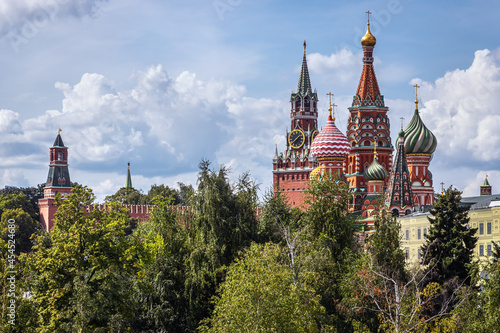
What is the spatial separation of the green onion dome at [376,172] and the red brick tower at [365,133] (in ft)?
8.88

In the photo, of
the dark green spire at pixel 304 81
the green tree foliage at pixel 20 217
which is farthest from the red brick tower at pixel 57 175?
the dark green spire at pixel 304 81

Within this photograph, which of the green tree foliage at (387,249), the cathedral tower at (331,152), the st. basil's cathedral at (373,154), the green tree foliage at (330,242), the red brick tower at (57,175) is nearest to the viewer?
the green tree foliage at (330,242)

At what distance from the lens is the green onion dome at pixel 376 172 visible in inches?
3546

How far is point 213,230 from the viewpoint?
42531mm

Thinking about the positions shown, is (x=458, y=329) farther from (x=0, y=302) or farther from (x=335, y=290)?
(x=0, y=302)

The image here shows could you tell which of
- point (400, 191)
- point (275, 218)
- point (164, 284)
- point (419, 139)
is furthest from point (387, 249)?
point (419, 139)

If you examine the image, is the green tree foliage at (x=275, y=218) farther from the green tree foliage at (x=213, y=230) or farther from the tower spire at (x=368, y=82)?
the tower spire at (x=368, y=82)

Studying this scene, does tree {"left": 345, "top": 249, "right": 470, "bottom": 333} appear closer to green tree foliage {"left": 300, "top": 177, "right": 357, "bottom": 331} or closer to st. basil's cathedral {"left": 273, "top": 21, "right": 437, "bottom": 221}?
green tree foliage {"left": 300, "top": 177, "right": 357, "bottom": 331}

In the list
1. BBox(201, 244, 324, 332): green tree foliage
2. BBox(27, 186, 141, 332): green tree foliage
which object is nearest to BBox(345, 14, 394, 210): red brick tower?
BBox(27, 186, 141, 332): green tree foliage

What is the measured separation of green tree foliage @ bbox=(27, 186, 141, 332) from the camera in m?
32.9

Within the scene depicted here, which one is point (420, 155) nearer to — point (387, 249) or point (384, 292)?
point (387, 249)

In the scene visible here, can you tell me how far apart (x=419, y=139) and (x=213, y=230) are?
4871cm

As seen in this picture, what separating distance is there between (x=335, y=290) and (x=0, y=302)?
50.2ft

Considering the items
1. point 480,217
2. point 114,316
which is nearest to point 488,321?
point 114,316
